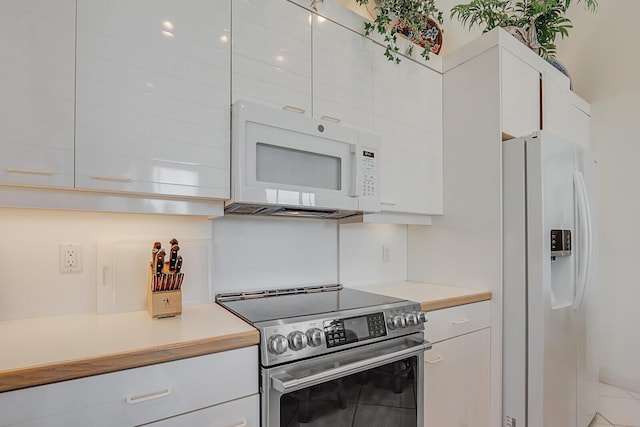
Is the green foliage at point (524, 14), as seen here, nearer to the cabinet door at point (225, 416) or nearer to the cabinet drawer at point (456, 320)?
the cabinet drawer at point (456, 320)

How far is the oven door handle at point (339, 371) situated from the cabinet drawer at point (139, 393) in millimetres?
99

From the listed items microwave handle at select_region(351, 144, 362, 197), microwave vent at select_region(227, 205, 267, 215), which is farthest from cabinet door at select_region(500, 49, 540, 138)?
microwave vent at select_region(227, 205, 267, 215)

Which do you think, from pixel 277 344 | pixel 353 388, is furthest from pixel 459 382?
pixel 277 344

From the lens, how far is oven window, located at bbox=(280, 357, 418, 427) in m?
1.23

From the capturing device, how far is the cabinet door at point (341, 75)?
1.70 m

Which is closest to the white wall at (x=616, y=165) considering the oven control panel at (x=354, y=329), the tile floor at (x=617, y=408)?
the tile floor at (x=617, y=408)

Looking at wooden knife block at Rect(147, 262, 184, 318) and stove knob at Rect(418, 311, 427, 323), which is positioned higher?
wooden knife block at Rect(147, 262, 184, 318)

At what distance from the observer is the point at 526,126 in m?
2.14

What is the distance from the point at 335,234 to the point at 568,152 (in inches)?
54.9

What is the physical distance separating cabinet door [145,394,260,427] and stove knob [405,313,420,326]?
2.36ft

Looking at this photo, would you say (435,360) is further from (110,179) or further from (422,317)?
(110,179)

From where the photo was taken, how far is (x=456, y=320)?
1794 mm

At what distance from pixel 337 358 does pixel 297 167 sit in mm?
799

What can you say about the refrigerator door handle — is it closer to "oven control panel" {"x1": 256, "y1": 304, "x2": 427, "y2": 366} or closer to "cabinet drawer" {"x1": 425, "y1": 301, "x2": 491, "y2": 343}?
"cabinet drawer" {"x1": 425, "y1": 301, "x2": 491, "y2": 343}
